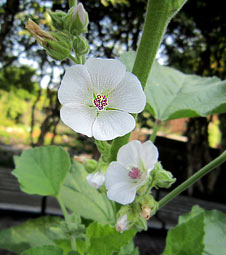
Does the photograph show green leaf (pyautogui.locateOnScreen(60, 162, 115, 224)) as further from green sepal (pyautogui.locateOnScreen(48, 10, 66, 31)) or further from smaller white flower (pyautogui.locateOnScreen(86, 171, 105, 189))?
green sepal (pyautogui.locateOnScreen(48, 10, 66, 31))

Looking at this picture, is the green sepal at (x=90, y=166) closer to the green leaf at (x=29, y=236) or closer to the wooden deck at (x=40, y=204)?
the green leaf at (x=29, y=236)

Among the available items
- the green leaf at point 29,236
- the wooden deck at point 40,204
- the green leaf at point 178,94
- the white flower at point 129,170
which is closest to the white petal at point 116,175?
the white flower at point 129,170

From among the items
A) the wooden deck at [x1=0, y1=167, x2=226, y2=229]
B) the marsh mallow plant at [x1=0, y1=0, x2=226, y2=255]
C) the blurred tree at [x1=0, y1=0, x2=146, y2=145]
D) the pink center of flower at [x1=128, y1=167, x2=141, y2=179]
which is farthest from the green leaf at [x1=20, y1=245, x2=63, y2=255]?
the blurred tree at [x1=0, y1=0, x2=146, y2=145]

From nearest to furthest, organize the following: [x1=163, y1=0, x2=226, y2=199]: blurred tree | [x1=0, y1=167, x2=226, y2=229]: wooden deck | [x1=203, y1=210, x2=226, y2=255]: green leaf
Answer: [x1=203, y1=210, x2=226, y2=255]: green leaf, [x1=0, y1=167, x2=226, y2=229]: wooden deck, [x1=163, y1=0, x2=226, y2=199]: blurred tree

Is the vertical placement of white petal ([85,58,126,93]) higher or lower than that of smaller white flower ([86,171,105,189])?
higher

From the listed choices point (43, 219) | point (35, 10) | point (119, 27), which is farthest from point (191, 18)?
point (43, 219)

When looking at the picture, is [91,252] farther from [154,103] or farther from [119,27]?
[119,27]

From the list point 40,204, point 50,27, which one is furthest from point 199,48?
point 40,204

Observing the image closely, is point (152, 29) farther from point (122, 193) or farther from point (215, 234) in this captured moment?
point (215, 234)

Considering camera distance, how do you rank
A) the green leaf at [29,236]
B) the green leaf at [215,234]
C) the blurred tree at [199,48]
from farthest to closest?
1. the blurred tree at [199,48]
2. the green leaf at [29,236]
3. the green leaf at [215,234]
